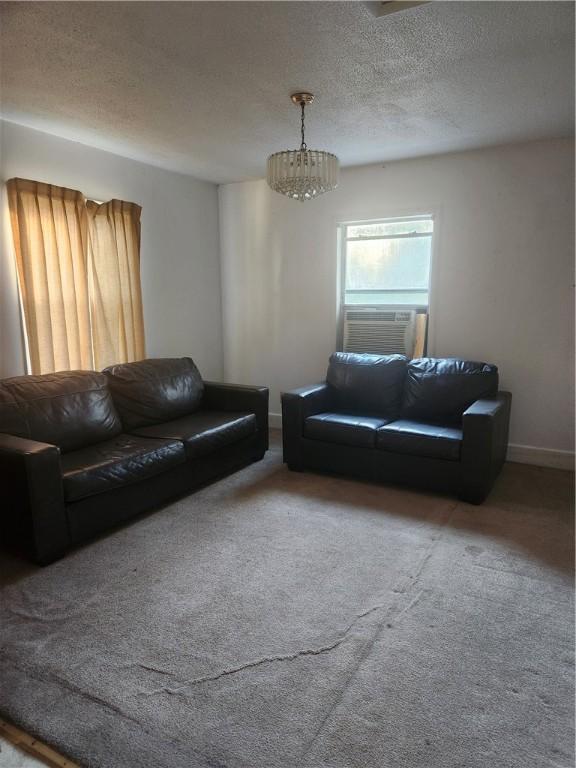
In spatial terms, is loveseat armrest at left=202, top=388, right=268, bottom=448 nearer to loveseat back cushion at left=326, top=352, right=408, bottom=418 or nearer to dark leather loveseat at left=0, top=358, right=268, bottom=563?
dark leather loveseat at left=0, top=358, right=268, bottom=563

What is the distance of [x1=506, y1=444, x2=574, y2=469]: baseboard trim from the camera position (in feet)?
12.4

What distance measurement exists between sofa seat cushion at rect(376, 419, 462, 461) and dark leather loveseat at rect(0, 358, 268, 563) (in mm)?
1087

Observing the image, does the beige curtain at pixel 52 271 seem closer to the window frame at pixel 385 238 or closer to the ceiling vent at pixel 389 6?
the window frame at pixel 385 238

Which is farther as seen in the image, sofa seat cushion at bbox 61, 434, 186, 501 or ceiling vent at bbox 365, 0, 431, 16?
sofa seat cushion at bbox 61, 434, 186, 501

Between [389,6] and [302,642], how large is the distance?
2.49 m

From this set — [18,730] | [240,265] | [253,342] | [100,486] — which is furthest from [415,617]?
[240,265]

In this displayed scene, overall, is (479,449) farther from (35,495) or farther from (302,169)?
(35,495)

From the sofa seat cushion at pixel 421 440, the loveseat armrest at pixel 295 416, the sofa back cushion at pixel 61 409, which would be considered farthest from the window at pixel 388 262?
the sofa back cushion at pixel 61 409

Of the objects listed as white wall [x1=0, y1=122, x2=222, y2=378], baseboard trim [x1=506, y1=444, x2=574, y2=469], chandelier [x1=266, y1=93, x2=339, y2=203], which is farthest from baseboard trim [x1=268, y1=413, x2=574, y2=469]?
white wall [x1=0, y1=122, x2=222, y2=378]

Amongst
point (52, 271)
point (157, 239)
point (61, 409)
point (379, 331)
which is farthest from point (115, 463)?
point (379, 331)

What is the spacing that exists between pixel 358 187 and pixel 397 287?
3.15 ft

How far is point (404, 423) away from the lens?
11.6 ft

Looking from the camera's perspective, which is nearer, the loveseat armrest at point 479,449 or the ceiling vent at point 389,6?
the ceiling vent at point 389,6

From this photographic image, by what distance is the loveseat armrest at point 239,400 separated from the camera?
3.94 metres
